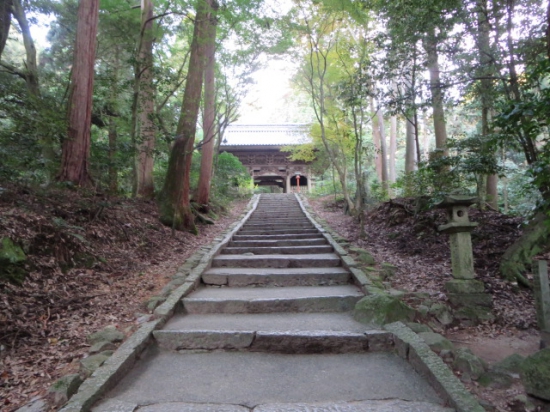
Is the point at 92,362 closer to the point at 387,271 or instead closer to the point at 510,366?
the point at 510,366

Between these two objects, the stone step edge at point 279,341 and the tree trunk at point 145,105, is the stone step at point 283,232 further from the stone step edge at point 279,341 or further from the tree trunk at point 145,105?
the stone step edge at point 279,341

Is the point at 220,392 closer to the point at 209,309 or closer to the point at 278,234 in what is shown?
the point at 209,309

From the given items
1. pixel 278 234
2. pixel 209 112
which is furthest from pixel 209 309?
pixel 209 112

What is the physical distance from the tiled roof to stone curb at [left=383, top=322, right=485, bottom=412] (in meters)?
18.9

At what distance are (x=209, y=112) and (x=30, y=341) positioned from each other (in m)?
9.48

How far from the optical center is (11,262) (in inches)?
135

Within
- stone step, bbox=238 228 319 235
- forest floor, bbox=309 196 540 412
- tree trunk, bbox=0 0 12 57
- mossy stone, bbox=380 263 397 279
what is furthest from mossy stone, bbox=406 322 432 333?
tree trunk, bbox=0 0 12 57

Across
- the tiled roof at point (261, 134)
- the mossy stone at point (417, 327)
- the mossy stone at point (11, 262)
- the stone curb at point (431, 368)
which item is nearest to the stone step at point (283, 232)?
the mossy stone at point (417, 327)

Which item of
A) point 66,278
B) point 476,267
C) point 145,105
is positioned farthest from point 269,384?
point 145,105

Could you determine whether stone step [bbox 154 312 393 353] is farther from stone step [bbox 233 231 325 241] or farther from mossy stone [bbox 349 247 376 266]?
stone step [bbox 233 231 325 241]

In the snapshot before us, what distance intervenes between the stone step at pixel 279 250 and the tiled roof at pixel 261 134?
15.5 m

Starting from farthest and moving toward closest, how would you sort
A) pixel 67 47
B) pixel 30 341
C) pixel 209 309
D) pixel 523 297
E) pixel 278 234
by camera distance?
pixel 67 47
pixel 278 234
pixel 523 297
pixel 209 309
pixel 30 341

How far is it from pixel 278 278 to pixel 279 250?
5.70 ft

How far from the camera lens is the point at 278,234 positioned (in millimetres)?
8055
